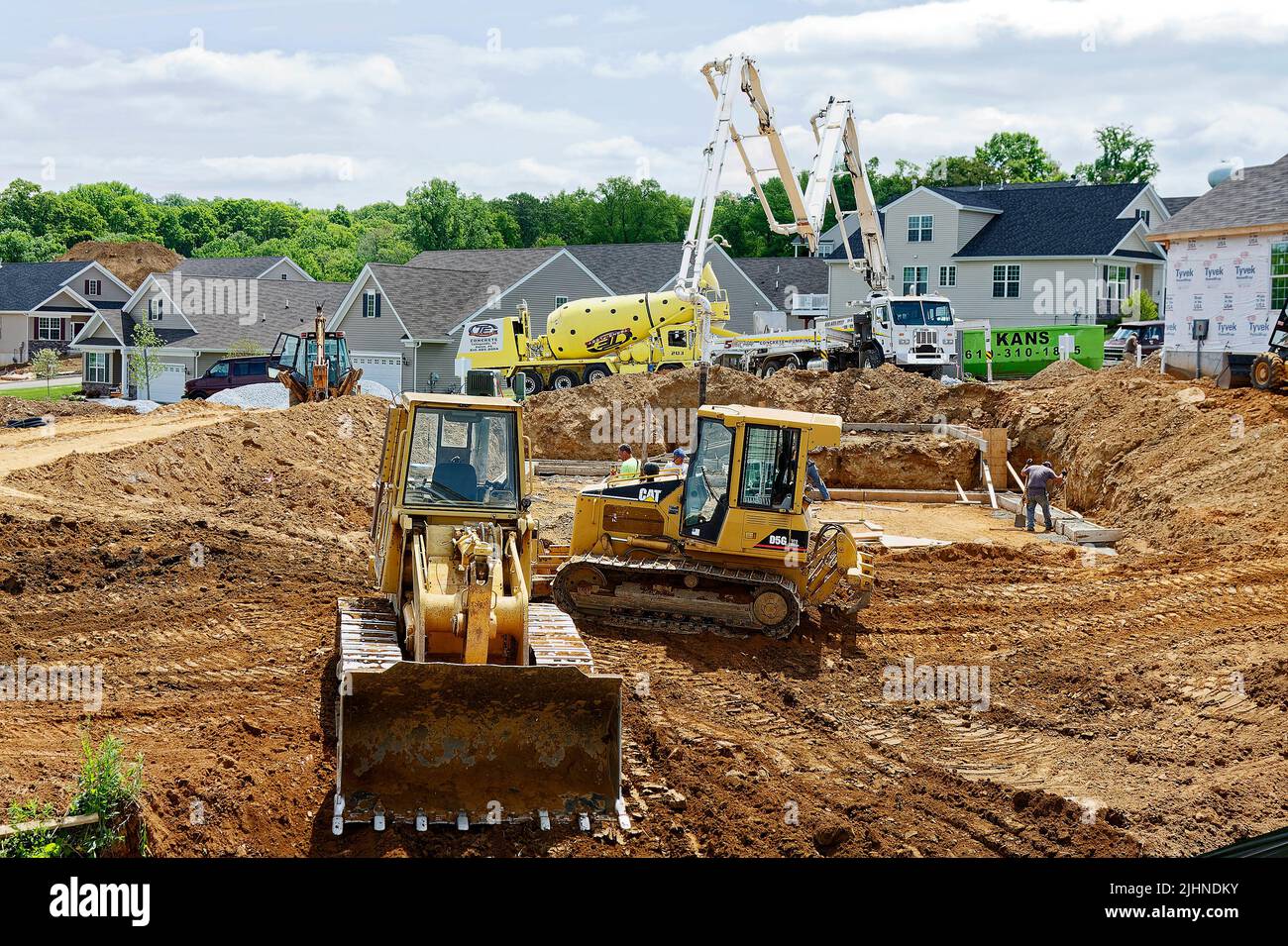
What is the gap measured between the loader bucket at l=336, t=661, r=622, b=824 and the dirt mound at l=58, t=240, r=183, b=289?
8898cm

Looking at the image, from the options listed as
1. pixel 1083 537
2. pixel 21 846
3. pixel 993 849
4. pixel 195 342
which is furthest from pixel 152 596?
pixel 195 342

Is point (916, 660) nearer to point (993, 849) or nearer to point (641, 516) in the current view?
point (641, 516)

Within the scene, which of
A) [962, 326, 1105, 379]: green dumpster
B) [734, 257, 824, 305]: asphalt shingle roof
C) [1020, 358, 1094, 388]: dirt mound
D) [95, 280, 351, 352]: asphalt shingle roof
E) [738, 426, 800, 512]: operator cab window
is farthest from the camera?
[734, 257, 824, 305]: asphalt shingle roof

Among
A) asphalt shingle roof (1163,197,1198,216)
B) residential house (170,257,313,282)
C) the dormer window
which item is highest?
asphalt shingle roof (1163,197,1198,216)

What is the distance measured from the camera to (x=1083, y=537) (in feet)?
72.5

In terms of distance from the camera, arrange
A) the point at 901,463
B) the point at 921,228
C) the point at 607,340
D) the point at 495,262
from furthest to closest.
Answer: the point at 495,262 → the point at 921,228 → the point at 607,340 → the point at 901,463

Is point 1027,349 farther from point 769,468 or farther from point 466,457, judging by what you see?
point 466,457

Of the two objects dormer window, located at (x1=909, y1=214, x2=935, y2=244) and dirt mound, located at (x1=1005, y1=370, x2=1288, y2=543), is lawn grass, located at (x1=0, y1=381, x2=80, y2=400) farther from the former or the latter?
dirt mound, located at (x1=1005, y1=370, x2=1288, y2=543)

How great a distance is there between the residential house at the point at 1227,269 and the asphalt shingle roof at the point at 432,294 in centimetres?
2927

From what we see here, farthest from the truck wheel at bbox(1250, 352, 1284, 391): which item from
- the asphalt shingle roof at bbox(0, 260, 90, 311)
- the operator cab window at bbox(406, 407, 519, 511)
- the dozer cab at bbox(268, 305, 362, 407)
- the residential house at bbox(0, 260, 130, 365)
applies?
the asphalt shingle roof at bbox(0, 260, 90, 311)

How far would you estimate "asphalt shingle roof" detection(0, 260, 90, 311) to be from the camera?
73.7 meters

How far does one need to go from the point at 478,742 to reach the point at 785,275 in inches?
2234

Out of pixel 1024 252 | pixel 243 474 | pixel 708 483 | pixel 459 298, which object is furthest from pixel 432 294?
pixel 708 483

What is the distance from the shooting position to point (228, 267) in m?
78.8
